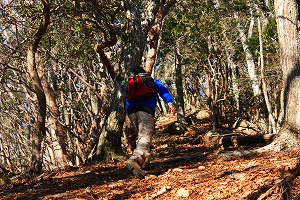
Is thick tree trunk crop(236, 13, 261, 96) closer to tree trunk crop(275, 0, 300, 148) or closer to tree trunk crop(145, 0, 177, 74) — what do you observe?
tree trunk crop(145, 0, 177, 74)

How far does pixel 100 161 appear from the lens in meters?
7.90

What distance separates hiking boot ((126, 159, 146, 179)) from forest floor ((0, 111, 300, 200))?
0.26ft

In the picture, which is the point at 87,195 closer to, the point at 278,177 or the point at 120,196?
the point at 120,196

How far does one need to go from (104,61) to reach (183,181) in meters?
5.19

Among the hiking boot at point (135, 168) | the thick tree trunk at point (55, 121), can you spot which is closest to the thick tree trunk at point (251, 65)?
the thick tree trunk at point (55, 121)

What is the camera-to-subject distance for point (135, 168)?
564 cm

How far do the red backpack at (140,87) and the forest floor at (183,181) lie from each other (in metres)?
1.22

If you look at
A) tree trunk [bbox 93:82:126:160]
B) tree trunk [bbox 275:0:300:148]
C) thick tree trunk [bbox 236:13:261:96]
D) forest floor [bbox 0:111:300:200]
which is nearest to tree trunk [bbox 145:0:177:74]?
tree trunk [bbox 93:82:126:160]

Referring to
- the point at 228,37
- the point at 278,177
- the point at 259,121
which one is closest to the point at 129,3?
the point at 278,177

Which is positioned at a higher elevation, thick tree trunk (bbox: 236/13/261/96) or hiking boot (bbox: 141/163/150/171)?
thick tree trunk (bbox: 236/13/261/96)

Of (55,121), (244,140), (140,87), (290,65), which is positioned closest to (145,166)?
(140,87)

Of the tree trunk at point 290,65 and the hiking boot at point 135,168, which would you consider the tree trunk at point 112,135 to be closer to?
the hiking boot at point 135,168

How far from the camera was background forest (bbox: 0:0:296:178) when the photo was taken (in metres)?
8.21

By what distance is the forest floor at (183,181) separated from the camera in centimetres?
429
